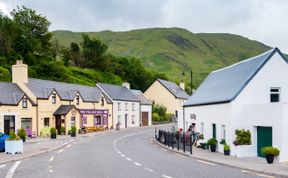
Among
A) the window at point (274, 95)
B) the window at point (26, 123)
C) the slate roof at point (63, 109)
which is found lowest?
the window at point (26, 123)

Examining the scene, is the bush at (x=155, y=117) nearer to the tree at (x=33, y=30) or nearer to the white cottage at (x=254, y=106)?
the tree at (x=33, y=30)

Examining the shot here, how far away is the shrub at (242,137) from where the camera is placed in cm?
2647

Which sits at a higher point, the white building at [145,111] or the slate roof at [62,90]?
the slate roof at [62,90]

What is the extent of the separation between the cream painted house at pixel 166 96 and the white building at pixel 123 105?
35.4 feet

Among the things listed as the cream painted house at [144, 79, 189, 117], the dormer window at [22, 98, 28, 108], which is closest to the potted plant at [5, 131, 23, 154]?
the dormer window at [22, 98, 28, 108]

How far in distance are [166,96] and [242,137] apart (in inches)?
2482

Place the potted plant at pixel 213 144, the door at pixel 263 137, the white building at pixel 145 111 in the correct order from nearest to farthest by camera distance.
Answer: the door at pixel 263 137, the potted plant at pixel 213 144, the white building at pixel 145 111

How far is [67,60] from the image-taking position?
99250mm

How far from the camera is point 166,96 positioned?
89.6 m

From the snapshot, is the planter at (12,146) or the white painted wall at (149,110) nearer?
the planter at (12,146)

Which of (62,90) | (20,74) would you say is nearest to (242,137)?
(20,74)

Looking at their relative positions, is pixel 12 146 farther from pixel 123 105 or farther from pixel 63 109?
pixel 123 105

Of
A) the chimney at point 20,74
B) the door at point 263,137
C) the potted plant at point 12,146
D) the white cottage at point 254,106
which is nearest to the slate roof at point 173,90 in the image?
the chimney at point 20,74

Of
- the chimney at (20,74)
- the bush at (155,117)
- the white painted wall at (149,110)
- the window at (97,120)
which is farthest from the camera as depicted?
the bush at (155,117)
